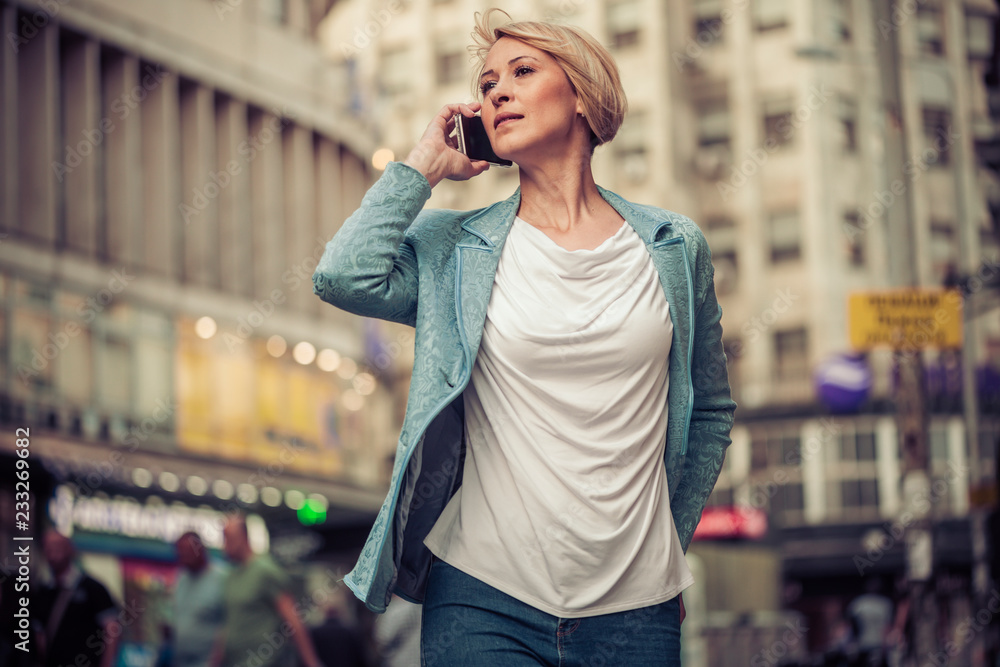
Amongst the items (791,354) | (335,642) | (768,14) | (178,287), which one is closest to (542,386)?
(335,642)

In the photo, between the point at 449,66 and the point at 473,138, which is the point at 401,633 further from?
the point at 449,66

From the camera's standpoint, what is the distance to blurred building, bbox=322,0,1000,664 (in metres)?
41.0

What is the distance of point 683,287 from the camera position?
8.71ft

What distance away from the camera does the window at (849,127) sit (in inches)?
1753

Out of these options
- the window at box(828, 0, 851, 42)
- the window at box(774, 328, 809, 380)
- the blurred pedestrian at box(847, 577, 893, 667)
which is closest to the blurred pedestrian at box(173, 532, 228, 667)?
the blurred pedestrian at box(847, 577, 893, 667)

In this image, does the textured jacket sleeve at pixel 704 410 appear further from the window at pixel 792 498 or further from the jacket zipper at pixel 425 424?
the window at pixel 792 498

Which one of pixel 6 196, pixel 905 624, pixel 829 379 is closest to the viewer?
pixel 905 624

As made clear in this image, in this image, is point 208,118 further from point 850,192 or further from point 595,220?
point 595,220

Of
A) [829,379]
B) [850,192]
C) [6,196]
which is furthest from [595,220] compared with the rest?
[850,192]

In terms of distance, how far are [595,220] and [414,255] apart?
1.24ft

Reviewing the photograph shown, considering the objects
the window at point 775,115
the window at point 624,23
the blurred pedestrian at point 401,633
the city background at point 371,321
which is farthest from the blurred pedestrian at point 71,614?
the window at point 775,115

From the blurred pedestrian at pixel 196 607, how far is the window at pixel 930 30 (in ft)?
127

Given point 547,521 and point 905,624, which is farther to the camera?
point 905,624

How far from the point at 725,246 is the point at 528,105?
43268 millimetres
